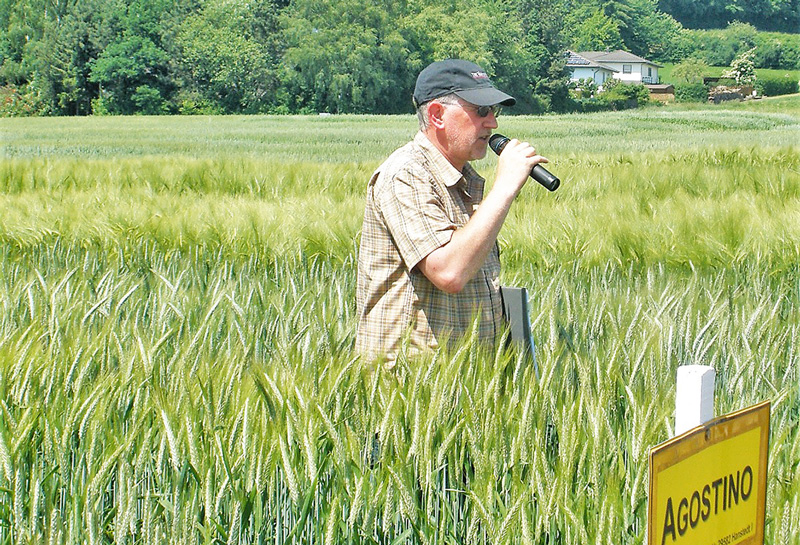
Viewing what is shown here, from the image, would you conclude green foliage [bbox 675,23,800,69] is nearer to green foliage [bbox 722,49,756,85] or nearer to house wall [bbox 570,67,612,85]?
green foliage [bbox 722,49,756,85]

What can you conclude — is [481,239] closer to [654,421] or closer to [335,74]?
[654,421]

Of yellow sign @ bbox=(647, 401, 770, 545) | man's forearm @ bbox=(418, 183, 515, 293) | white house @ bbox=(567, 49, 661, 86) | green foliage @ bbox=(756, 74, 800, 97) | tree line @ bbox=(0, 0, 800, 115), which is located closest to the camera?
yellow sign @ bbox=(647, 401, 770, 545)

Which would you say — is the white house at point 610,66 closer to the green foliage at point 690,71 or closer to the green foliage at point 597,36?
the green foliage at point 597,36

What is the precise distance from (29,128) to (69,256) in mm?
4964

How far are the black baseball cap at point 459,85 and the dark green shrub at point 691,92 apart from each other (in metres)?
7.32

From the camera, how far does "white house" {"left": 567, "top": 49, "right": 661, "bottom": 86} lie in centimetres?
741

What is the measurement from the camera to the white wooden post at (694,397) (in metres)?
0.90

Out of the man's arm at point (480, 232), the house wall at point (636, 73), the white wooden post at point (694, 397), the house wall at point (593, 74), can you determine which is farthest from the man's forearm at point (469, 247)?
the house wall at point (593, 74)

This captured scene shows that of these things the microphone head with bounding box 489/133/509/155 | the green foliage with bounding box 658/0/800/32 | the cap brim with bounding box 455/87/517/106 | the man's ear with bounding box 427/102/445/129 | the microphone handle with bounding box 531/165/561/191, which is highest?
the green foliage with bounding box 658/0/800/32

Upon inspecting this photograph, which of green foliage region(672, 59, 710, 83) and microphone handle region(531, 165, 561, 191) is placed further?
green foliage region(672, 59, 710, 83)

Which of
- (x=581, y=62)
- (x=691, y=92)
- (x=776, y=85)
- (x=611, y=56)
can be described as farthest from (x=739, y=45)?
(x=776, y=85)

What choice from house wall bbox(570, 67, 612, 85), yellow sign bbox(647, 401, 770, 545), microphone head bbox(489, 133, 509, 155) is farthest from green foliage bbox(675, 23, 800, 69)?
yellow sign bbox(647, 401, 770, 545)

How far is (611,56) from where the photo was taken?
24.2 ft

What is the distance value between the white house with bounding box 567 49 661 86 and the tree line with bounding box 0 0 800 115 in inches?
5.1
